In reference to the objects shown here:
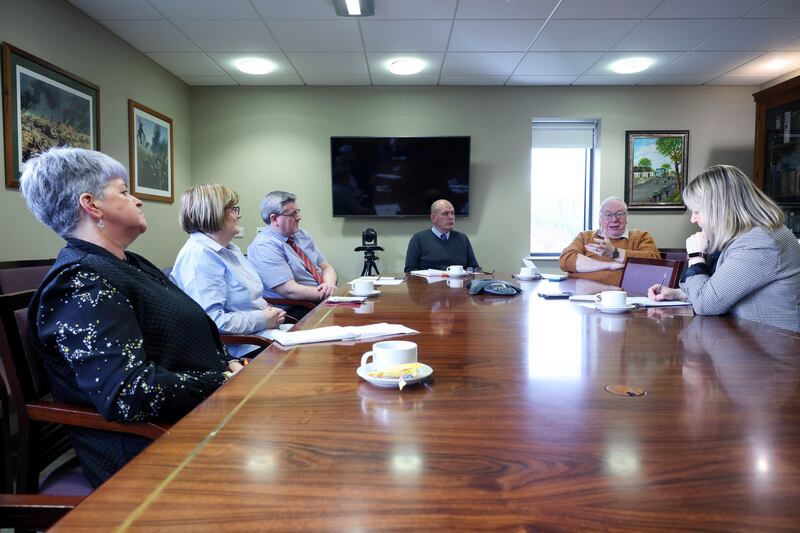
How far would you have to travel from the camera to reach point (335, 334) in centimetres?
133

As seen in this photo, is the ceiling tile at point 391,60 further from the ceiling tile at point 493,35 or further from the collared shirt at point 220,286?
the collared shirt at point 220,286

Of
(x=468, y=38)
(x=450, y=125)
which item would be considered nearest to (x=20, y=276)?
(x=468, y=38)

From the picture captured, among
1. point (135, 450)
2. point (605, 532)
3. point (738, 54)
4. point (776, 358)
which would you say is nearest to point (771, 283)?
point (776, 358)

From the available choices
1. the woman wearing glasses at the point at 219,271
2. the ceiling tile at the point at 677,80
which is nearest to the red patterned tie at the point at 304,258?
the woman wearing glasses at the point at 219,271

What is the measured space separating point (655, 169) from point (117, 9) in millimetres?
5003

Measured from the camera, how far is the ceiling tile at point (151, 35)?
11.7ft

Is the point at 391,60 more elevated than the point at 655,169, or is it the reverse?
the point at 391,60

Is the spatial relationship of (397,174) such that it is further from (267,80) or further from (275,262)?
(275,262)

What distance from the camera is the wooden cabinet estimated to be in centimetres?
411

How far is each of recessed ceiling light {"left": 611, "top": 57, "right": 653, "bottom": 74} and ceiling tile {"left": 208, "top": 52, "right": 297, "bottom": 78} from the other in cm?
298

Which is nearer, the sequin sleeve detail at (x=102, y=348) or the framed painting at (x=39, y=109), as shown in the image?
the sequin sleeve detail at (x=102, y=348)

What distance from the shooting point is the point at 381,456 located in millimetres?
622

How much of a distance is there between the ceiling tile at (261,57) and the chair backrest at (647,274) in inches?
130

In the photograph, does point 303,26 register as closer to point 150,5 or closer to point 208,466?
point 150,5
